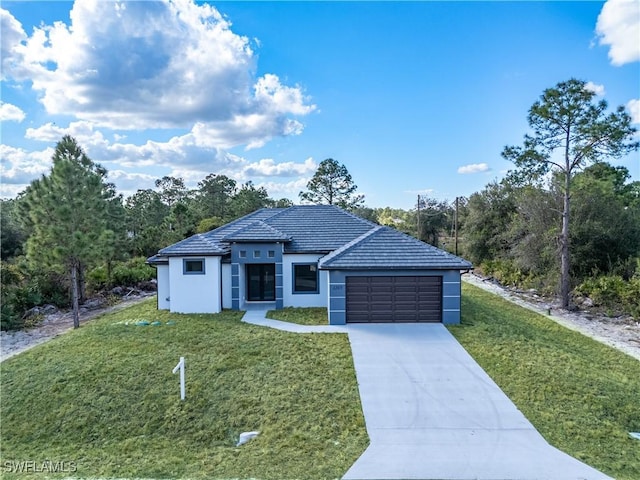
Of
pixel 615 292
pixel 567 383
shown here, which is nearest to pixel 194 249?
pixel 567 383

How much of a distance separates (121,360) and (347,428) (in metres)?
6.72

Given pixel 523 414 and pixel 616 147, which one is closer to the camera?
pixel 523 414

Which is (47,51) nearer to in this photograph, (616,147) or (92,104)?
(92,104)

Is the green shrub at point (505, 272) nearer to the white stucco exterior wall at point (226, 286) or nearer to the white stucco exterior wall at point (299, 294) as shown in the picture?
the white stucco exterior wall at point (299, 294)

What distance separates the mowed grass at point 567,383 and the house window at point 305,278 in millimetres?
6132

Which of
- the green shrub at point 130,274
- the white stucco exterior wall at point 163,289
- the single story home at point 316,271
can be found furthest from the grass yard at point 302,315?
the green shrub at point 130,274

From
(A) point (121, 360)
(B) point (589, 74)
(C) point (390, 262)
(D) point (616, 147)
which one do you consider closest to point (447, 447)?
(C) point (390, 262)

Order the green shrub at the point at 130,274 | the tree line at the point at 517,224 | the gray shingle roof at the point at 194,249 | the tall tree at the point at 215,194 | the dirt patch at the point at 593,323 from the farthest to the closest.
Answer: the tall tree at the point at 215,194, the green shrub at the point at 130,274, the gray shingle roof at the point at 194,249, the tree line at the point at 517,224, the dirt patch at the point at 593,323

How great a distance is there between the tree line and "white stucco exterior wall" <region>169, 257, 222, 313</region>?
314cm

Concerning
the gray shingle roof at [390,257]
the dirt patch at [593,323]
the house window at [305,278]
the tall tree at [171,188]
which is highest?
the tall tree at [171,188]

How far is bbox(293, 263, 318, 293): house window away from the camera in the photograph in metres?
15.7

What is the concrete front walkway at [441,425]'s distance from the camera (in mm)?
5367

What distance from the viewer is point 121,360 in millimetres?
9750

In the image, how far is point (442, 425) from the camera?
6.70 m
